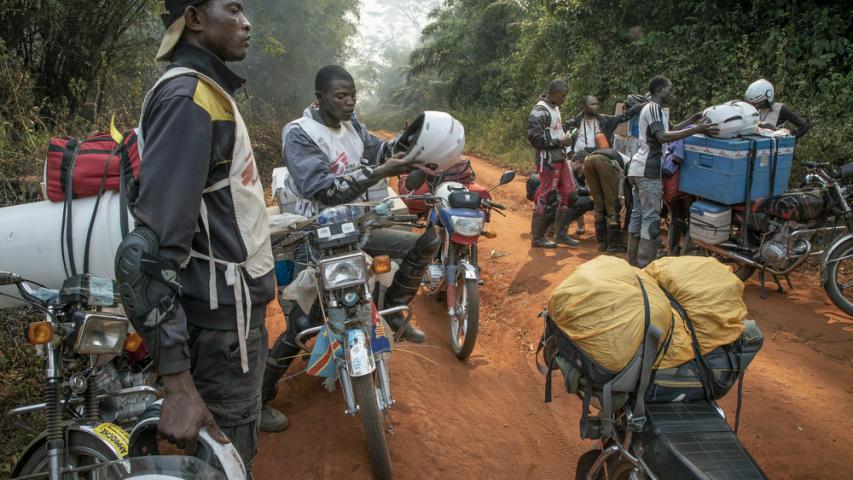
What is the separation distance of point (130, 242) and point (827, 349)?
200 inches

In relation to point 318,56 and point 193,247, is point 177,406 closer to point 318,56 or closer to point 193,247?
point 193,247

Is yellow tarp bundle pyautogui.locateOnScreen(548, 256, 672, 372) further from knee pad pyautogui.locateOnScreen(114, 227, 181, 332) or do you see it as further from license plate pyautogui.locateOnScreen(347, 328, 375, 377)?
knee pad pyautogui.locateOnScreen(114, 227, 181, 332)

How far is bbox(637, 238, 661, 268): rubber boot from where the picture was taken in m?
6.19

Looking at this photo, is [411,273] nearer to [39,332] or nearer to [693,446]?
[693,446]

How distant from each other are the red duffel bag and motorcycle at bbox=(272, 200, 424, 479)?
116cm

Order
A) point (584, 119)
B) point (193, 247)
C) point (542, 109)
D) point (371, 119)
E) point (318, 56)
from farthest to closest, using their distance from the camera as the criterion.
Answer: point (371, 119)
point (318, 56)
point (584, 119)
point (542, 109)
point (193, 247)

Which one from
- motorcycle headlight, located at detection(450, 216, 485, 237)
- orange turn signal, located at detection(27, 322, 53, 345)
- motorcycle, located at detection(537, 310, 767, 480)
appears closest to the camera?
orange turn signal, located at detection(27, 322, 53, 345)

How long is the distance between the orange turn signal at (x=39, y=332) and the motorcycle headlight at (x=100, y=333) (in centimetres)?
9

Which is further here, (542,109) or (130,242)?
(542,109)

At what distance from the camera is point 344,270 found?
120 inches

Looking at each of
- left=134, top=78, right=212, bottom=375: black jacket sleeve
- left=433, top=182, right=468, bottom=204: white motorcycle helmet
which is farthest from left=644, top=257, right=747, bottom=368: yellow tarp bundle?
left=433, top=182, right=468, bottom=204: white motorcycle helmet

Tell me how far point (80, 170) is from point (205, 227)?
2.06 ft

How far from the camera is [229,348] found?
1.87 meters

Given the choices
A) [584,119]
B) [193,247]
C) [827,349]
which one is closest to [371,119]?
[584,119]
